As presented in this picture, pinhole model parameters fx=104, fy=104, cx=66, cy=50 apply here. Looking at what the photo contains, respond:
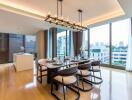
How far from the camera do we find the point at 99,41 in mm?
7004

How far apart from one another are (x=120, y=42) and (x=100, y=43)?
1.26 metres

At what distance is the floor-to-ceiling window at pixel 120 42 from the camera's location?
226 inches

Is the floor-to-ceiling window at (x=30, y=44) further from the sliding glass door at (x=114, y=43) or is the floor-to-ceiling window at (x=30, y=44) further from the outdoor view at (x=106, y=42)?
the sliding glass door at (x=114, y=43)

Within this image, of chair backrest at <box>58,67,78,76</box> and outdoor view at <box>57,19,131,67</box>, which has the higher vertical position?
outdoor view at <box>57,19,131,67</box>

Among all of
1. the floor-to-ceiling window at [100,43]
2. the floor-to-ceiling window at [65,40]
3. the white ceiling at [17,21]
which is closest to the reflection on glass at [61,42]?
the floor-to-ceiling window at [65,40]

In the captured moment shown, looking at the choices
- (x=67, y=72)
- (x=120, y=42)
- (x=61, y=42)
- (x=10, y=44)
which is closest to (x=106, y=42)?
(x=120, y=42)

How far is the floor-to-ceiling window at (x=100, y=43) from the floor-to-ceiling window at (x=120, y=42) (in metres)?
0.42

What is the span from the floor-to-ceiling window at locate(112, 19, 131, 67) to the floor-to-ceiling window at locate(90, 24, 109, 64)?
0.42 meters

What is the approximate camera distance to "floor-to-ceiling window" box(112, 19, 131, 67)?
5750 mm

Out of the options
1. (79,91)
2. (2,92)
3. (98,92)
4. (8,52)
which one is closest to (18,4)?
(2,92)

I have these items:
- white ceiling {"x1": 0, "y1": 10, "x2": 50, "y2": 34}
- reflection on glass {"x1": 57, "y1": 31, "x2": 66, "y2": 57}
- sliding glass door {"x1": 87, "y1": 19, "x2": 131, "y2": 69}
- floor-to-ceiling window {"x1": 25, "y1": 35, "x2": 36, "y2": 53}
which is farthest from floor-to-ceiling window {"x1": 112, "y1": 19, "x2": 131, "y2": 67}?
floor-to-ceiling window {"x1": 25, "y1": 35, "x2": 36, "y2": 53}

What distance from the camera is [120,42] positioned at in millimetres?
5980

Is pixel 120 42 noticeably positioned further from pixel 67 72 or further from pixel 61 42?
pixel 67 72

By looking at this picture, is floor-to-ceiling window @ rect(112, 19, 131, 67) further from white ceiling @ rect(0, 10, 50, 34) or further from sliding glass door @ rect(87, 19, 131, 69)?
white ceiling @ rect(0, 10, 50, 34)
